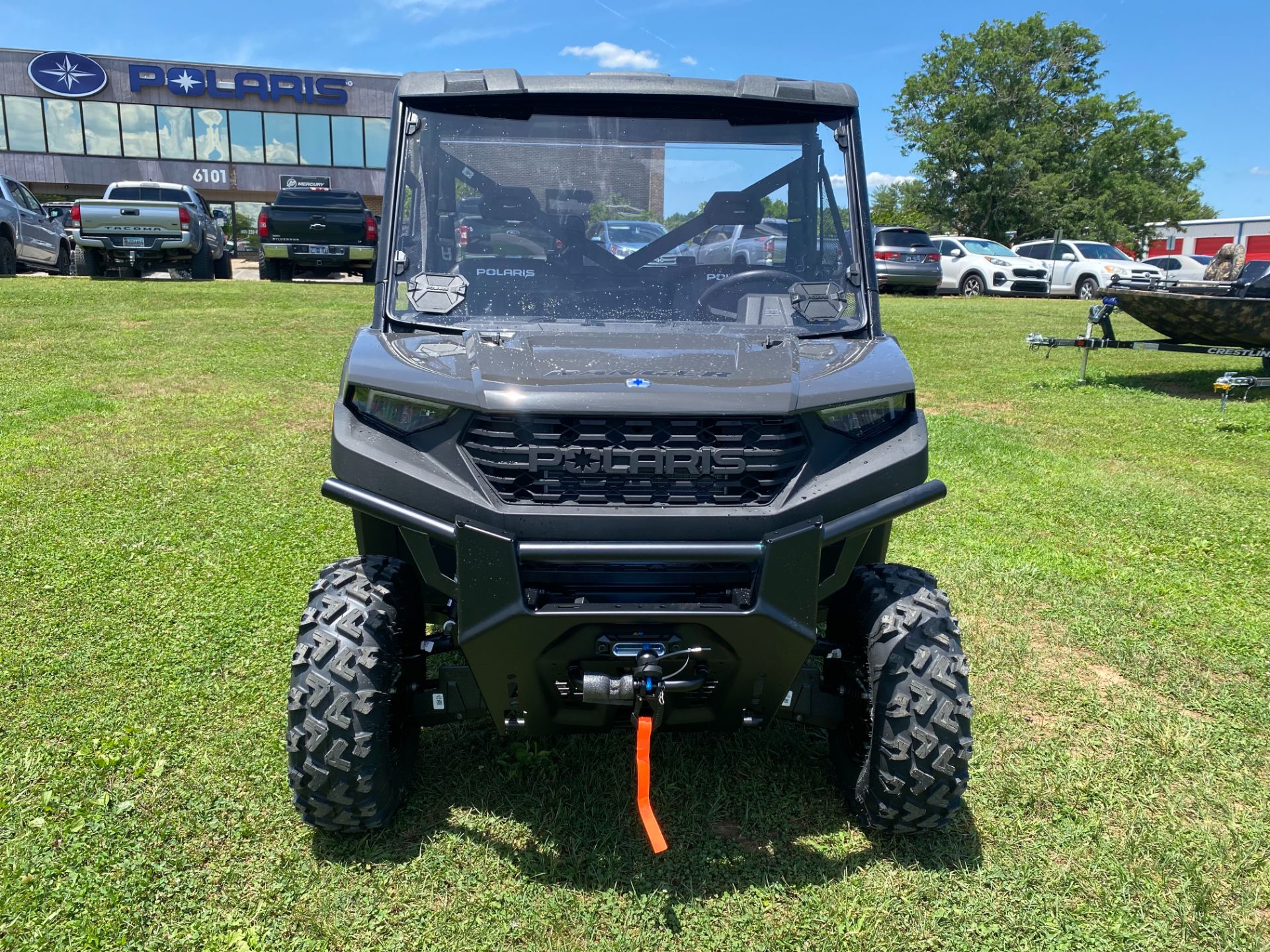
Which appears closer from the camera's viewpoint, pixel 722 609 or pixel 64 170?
pixel 722 609

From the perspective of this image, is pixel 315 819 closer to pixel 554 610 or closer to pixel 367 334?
pixel 554 610

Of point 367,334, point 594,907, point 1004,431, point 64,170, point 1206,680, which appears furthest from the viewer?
point 64,170

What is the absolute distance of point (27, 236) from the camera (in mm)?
17656

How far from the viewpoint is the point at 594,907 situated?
2.82 metres

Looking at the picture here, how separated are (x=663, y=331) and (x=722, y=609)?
1023 millimetres

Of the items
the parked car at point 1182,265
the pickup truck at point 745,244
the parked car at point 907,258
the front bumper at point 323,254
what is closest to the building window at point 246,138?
the front bumper at point 323,254

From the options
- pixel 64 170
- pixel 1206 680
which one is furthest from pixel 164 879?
pixel 64 170

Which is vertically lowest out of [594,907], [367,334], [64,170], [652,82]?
[594,907]

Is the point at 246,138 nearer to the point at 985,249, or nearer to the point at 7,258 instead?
the point at 7,258

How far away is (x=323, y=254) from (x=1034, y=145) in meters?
32.9

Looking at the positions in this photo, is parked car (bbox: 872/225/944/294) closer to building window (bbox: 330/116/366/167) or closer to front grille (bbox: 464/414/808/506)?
front grille (bbox: 464/414/808/506)

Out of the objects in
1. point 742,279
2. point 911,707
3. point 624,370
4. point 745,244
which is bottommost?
point 911,707

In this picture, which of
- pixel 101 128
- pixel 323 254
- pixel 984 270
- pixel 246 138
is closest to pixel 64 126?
pixel 101 128

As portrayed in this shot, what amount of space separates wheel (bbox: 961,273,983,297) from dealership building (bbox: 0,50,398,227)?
24.2 meters
